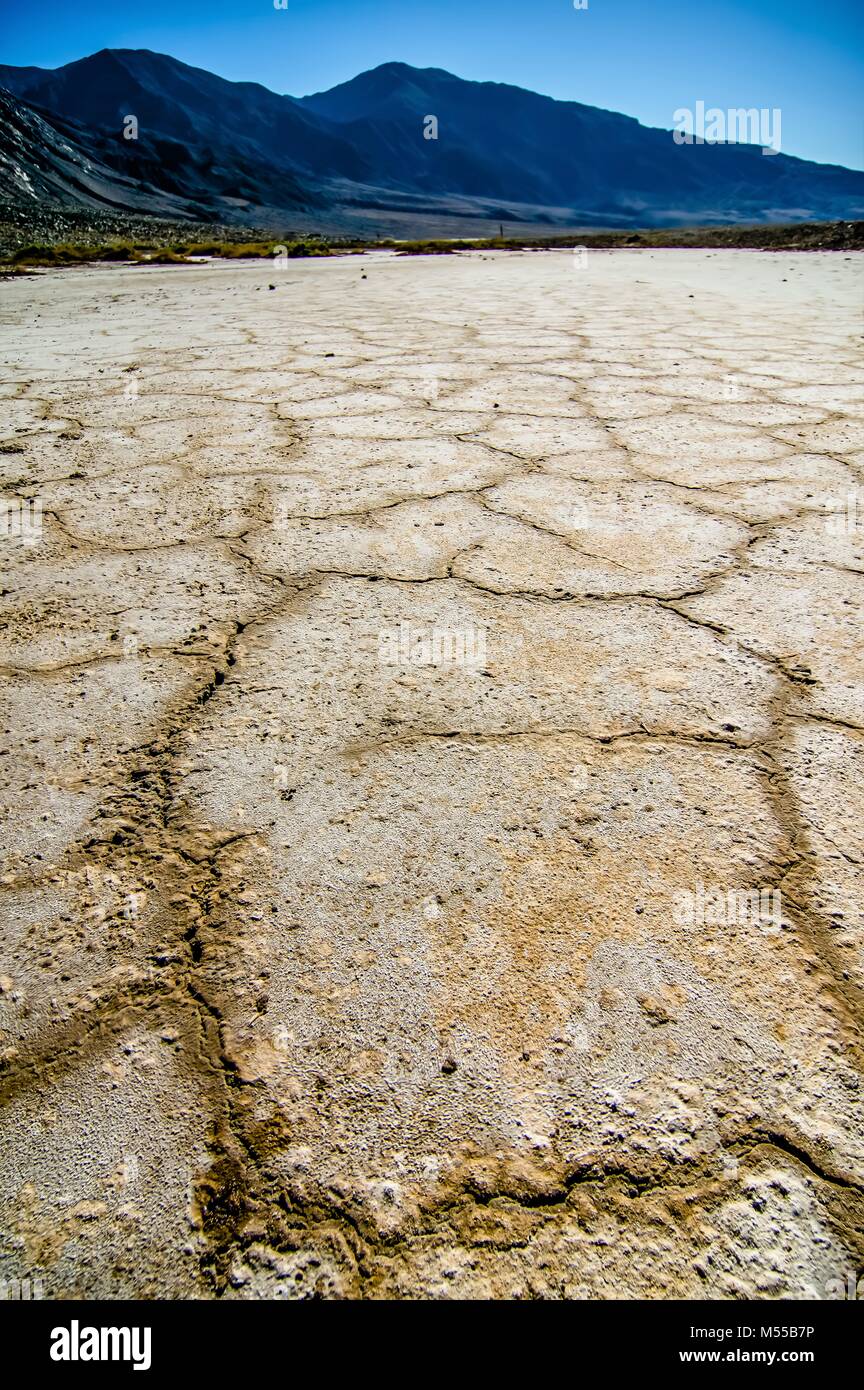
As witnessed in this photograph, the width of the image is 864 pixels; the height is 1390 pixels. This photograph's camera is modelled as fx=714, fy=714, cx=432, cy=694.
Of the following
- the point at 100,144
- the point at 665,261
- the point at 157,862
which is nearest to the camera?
the point at 157,862

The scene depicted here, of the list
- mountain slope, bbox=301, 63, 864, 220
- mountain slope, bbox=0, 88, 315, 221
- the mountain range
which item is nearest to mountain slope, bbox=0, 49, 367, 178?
the mountain range

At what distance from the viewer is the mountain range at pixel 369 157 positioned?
34.2 metres

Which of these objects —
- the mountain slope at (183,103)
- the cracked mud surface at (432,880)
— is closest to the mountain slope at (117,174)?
the cracked mud surface at (432,880)

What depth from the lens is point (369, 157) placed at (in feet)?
321

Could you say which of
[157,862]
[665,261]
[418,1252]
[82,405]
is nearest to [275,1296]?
[418,1252]

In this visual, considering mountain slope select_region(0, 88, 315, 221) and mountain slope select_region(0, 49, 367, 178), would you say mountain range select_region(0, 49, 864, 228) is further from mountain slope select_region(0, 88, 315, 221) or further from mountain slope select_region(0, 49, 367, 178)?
mountain slope select_region(0, 49, 367, 178)

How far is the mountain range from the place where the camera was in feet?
112

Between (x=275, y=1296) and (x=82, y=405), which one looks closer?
(x=275, y=1296)

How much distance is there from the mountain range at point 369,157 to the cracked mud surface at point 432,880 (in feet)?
93.1

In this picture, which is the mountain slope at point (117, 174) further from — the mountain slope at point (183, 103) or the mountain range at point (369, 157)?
the mountain slope at point (183, 103)

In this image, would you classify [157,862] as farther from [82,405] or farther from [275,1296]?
[82,405]

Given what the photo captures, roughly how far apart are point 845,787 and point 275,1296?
25.3 inches
